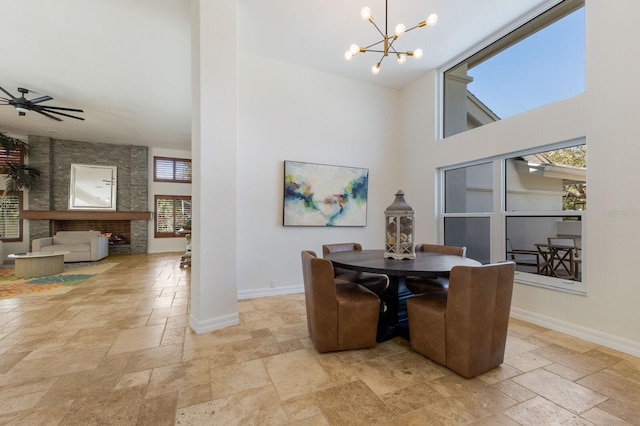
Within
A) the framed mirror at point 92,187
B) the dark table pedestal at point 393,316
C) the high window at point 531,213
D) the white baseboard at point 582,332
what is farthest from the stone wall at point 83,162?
the white baseboard at point 582,332

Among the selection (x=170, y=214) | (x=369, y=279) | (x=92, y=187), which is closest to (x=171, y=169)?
(x=170, y=214)

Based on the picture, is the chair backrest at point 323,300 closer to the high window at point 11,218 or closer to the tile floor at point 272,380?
the tile floor at point 272,380

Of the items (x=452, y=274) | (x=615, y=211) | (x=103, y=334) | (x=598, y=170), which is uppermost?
(x=598, y=170)

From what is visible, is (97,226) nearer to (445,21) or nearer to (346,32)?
(346,32)

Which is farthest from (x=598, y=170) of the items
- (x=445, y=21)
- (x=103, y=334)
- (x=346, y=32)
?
(x=103, y=334)

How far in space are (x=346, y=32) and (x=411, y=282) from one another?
314 centimetres

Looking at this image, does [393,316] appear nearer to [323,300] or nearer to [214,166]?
[323,300]

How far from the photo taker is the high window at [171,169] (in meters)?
8.49

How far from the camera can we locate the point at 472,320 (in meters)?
1.82

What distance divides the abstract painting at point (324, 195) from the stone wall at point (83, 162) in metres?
6.53

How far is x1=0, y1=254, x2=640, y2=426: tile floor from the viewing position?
4.94ft

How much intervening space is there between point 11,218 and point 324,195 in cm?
864

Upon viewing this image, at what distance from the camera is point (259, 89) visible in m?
3.79

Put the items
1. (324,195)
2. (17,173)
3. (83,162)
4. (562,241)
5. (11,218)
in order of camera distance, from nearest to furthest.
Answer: (562,241) < (324,195) < (17,173) < (11,218) < (83,162)
